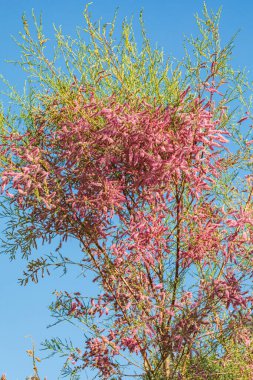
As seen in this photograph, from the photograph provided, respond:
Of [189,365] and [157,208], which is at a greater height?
[157,208]

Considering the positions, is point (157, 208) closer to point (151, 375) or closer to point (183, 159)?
point (183, 159)

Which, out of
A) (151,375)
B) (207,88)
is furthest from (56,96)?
(151,375)

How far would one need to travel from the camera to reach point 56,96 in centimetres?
607

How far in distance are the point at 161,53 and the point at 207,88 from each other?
655mm

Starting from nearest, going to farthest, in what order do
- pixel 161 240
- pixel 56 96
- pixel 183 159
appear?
pixel 183 159 → pixel 161 240 → pixel 56 96

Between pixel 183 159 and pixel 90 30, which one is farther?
pixel 90 30

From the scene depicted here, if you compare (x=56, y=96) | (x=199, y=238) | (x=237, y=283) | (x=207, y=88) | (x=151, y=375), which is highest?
(x=56, y=96)

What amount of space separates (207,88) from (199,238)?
1.56m

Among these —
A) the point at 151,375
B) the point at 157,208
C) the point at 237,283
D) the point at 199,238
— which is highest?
the point at 157,208

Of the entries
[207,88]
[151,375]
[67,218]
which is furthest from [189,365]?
[207,88]

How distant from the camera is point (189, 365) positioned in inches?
244

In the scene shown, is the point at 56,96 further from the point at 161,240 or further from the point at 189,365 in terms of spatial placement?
the point at 189,365

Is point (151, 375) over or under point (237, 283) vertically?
under

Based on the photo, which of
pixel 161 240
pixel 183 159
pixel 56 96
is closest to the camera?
pixel 183 159
